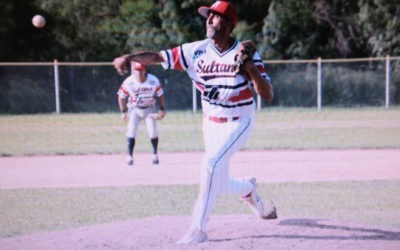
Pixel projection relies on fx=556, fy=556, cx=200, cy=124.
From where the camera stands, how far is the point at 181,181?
9.24 metres

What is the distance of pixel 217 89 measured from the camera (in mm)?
5125

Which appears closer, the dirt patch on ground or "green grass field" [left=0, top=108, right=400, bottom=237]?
the dirt patch on ground

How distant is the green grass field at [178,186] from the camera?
6.94 meters

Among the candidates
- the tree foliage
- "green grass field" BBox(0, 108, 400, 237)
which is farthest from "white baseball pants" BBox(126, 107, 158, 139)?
the tree foliage

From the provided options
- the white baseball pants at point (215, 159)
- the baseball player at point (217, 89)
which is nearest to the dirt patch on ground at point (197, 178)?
the white baseball pants at point (215, 159)

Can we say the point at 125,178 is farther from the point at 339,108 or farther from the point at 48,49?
the point at 48,49

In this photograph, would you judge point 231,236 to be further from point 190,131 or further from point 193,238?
point 190,131

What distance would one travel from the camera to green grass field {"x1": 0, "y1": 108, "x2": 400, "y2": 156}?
1373cm

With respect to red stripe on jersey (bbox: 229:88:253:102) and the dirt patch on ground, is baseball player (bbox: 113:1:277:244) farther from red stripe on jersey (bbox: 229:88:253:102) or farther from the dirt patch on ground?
the dirt patch on ground

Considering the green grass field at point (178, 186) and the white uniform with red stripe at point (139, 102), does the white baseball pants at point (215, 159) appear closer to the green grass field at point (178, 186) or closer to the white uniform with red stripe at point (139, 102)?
the green grass field at point (178, 186)

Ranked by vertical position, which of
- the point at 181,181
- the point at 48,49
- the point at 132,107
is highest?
the point at 48,49

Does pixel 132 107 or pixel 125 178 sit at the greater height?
pixel 132 107

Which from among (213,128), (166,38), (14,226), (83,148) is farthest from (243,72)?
(166,38)

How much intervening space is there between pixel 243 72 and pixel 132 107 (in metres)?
6.49
